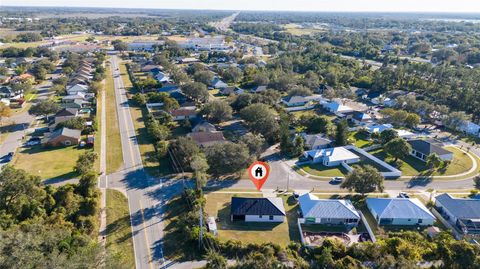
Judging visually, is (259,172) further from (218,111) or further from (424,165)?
(424,165)

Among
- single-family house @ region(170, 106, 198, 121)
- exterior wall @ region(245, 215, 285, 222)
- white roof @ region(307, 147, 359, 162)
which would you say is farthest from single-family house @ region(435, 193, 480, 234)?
single-family house @ region(170, 106, 198, 121)

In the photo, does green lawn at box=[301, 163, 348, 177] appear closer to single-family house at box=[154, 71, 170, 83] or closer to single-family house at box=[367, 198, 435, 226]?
single-family house at box=[367, 198, 435, 226]

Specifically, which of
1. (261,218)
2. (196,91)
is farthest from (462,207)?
(196,91)

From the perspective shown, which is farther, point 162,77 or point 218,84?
point 162,77

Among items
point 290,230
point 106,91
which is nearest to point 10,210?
point 290,230

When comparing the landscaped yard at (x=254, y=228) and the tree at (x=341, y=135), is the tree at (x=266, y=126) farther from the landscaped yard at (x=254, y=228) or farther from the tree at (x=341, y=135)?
the landscaped yard at (x=254, y=228)
